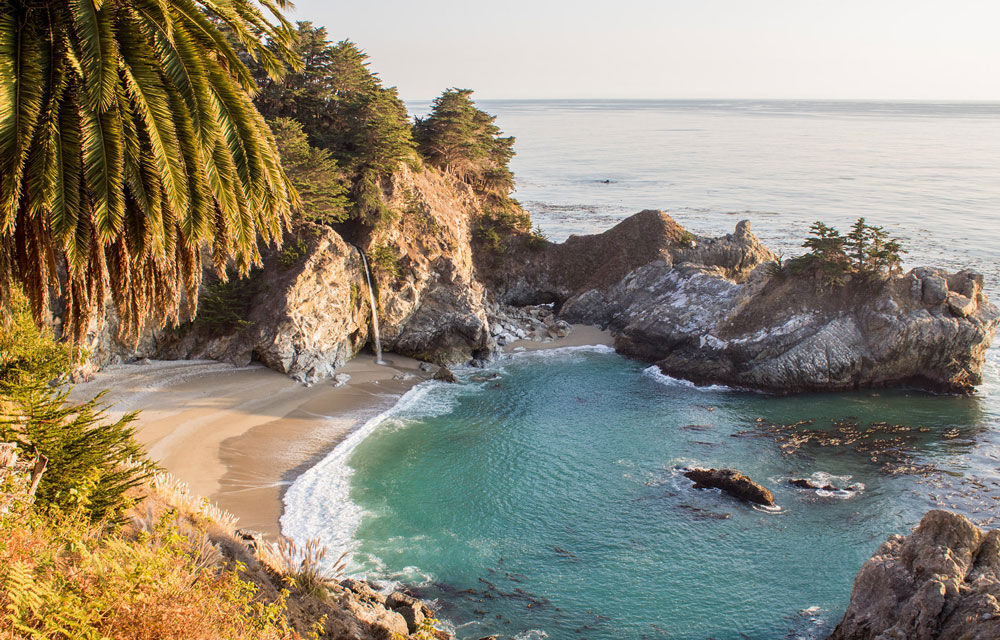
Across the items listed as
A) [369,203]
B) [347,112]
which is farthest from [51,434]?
[347,112]

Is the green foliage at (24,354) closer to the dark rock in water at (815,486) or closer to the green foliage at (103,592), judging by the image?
the green foliage at (103,592)

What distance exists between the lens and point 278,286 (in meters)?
32.7

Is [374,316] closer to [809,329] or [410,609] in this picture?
[410,609]

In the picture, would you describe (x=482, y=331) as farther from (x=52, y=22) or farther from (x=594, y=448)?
(x=52, y=22)

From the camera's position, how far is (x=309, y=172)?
32500mm

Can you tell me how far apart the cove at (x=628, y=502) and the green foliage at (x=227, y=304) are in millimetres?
8522

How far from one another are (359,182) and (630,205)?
4712 centimetres

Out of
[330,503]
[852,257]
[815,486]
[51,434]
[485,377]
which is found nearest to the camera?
[51,434]

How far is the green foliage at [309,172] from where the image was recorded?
105 ft

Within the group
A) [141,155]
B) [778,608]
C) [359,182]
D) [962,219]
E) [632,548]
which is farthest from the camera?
[962,219]

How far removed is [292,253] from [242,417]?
8.44 metres

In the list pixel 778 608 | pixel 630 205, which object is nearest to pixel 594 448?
pixel 778 608

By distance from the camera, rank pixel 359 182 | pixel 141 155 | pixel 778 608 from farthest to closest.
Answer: pixel 359 182
pixel 778 608
pixel 141 155

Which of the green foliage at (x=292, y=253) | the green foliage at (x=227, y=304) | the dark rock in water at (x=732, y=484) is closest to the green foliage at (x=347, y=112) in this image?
the green foliage at (x=292, y=253)
